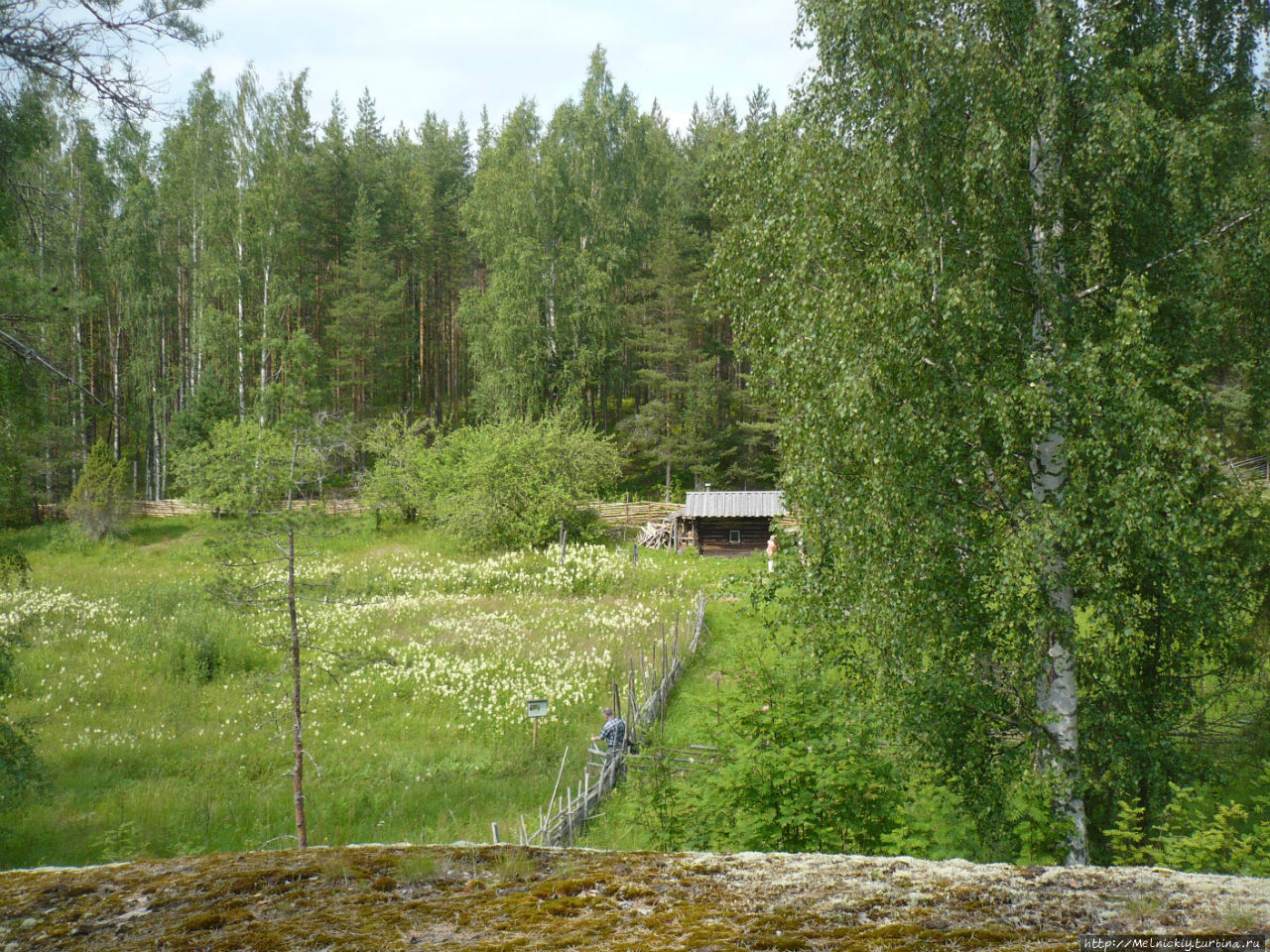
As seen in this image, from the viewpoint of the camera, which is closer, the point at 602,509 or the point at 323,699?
the point at 323,699

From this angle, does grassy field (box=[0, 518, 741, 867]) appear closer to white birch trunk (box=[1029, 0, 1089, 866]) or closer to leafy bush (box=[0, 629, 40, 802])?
leafy bush (box=[0, 629, 40, 802])

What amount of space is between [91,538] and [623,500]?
22.6 metres

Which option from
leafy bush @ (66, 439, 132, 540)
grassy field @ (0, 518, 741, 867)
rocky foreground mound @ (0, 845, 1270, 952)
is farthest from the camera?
leafy bush @ (66, 439, 132, 540)

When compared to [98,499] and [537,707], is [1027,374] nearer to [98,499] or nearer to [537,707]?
[537,707]

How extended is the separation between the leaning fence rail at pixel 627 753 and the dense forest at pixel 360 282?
53.5 feet

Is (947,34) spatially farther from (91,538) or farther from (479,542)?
(91,538)

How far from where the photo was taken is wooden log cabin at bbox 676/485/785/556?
1235 inches

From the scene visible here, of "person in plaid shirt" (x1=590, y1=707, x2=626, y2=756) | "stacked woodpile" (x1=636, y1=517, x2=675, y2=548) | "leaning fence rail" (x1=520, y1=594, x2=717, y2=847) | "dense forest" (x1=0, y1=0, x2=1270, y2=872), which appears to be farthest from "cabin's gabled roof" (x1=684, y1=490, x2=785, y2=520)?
"dense forest" (x1=0, y1=0, x2=1270, y2=872)

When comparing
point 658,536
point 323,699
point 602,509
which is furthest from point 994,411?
point 602,509

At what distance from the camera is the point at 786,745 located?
24.6 ft

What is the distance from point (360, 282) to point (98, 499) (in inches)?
661

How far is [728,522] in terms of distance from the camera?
1271 inches

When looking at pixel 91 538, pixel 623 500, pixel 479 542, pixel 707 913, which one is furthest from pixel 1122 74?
pixel 91 538

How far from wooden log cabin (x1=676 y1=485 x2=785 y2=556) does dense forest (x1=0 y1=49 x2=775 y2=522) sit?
22.2 feet
